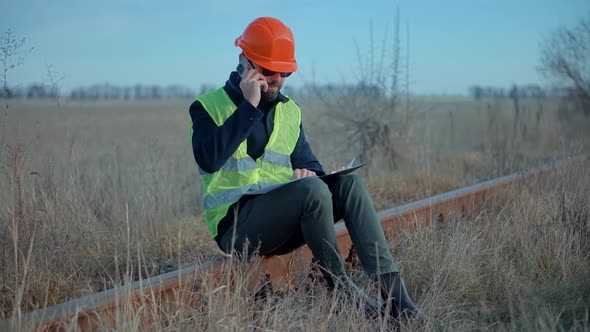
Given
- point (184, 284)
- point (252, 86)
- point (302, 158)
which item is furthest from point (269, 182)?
point (184, 284)

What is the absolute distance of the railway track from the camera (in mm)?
2986

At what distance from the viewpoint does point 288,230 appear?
3.95 metres

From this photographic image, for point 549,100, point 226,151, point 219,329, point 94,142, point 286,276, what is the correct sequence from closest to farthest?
1. point 219,329
2. point 226,151
3. point 286,276
4. point 549,100
5. point 94,142

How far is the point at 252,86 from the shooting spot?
12.9 ft

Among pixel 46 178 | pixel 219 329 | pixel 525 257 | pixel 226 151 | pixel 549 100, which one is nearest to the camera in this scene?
pixel 219 329

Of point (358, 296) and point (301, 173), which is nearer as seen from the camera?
point (358, 296)

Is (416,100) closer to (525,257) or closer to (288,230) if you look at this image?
(525,257)

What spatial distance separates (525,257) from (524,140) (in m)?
7.77

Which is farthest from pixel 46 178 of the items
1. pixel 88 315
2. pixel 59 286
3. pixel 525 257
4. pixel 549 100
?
pixel 549 100

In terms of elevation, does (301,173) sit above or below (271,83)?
below

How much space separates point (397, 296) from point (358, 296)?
205mm

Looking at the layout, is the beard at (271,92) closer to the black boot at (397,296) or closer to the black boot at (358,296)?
the black boot at (358,296)

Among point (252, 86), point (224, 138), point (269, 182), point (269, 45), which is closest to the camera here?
point (224, 138)

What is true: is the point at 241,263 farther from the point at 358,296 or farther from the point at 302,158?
the point at 302,158
